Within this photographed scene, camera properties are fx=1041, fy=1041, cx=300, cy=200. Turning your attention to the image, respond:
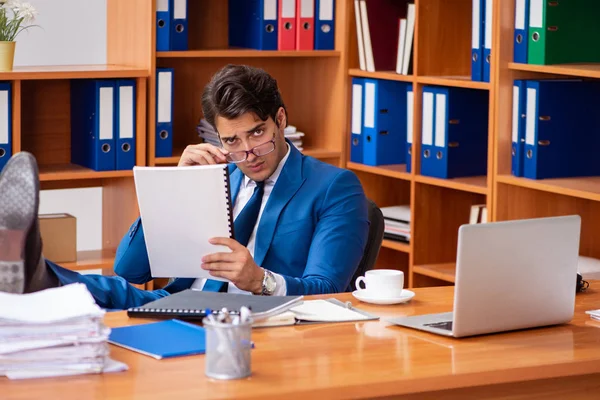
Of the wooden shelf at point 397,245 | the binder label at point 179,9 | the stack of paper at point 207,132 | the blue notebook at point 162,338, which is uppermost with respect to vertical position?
the binder label at point 179,9

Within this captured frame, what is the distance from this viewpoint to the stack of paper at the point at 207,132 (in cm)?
403

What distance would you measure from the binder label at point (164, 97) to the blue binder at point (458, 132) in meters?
1.00

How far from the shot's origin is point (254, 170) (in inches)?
111

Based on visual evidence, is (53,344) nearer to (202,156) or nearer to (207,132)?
→ (202,156)

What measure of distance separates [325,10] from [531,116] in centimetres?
112

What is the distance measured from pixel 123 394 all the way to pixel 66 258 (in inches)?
93.9

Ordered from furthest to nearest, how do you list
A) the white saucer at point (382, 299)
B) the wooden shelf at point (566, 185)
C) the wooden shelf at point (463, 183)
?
1. the wooden shelf at point (463, 183)
2. the wooden shelf at point (566, 185)
3. the white saucer at point (382, 299)

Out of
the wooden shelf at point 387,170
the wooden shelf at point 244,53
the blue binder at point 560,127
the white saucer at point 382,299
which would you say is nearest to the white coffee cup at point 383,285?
the white saucer at point 382,299

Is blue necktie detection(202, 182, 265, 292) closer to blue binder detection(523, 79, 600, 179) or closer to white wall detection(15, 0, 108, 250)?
blue binder detection(523, 79, 600, 179)

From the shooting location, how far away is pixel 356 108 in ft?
14.1

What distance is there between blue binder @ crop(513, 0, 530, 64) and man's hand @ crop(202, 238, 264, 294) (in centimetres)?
152

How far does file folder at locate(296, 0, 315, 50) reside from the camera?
13.8 ft

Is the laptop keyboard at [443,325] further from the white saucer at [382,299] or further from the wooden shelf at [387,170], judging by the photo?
the wooden shelf at [387,170]

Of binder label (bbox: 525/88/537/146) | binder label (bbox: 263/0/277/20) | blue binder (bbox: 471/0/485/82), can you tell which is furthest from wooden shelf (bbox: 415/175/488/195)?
binder label (bbox: 263/0/277/20)
